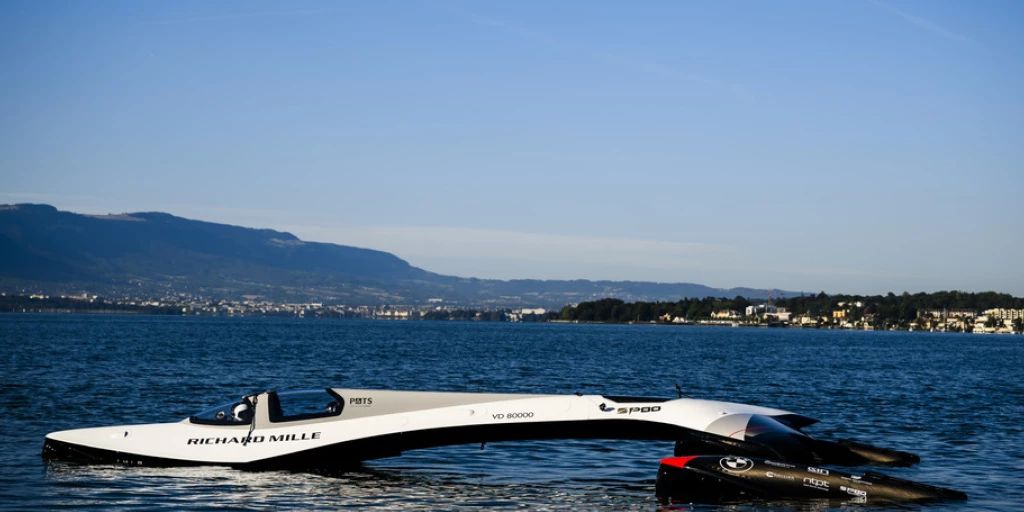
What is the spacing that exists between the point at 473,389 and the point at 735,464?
30734mm

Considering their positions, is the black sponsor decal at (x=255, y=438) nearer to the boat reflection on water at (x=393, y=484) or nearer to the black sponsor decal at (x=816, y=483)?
the boat reflection on water at (x=393, y=484)

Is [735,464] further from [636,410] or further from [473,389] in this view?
[473,389]

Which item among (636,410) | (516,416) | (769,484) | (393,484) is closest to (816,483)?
(769,484)

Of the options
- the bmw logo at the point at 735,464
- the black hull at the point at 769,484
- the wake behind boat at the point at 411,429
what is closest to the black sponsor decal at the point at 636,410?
the wake behind boat at the point at 411,429

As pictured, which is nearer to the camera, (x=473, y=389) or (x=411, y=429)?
→ (x=411, y=429)

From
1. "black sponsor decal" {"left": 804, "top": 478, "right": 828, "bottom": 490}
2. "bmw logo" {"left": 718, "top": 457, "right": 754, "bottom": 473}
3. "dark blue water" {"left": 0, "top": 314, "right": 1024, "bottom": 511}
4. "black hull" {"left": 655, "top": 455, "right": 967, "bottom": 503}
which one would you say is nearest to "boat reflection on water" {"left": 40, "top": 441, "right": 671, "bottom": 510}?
"dark blue water" {"left": 0, "top": 314, "right": 1024, "bottom": 511}

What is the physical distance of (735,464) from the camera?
80.4 feet

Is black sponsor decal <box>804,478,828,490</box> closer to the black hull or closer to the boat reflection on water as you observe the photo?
the black hull

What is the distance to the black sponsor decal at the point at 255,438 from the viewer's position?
88.6ft

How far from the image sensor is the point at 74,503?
23.2 meters

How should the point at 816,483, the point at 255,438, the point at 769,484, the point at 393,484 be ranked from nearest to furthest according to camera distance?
the point at 816,483 < the point at 769,484 < the point at 393,484 < the point at 255,438

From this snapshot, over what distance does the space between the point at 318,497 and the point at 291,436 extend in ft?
9.43

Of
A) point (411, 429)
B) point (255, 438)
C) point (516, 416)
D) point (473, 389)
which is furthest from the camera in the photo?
point (473, 389)

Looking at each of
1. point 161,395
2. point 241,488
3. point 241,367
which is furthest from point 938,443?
point 241,367
